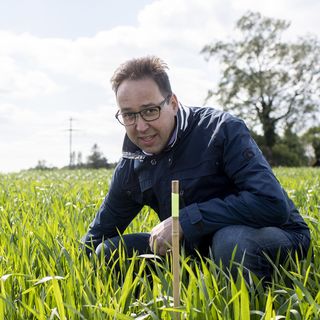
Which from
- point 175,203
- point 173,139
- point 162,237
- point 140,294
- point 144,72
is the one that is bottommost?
point 140,294

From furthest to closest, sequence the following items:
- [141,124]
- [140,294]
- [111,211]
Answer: [111,211] < [141,124] < [140,294]

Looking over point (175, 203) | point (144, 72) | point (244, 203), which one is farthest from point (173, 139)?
point (175, 203)

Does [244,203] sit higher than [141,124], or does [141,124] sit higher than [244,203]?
[141,124]

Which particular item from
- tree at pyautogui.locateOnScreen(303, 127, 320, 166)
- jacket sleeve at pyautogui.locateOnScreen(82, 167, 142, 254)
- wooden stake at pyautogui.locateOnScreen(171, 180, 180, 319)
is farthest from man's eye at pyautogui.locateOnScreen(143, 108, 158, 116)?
tree at pyautogui.locateOnScreen(303, 127, 320, 166)

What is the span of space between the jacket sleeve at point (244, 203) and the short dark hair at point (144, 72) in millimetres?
434

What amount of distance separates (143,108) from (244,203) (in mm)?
634

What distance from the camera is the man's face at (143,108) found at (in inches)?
96.0

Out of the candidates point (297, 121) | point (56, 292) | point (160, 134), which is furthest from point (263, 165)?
point (297, 121)

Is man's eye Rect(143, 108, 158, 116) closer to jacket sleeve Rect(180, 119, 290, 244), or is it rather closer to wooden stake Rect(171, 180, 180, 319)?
jacket sleeve Rect(180, 119, 290, 244)

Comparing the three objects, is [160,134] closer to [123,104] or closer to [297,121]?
[123,104]

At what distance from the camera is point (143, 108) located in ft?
8.00

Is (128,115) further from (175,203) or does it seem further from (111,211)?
(175,203)

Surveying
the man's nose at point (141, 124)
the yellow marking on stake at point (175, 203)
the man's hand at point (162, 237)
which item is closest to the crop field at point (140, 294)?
the man's hand at point (162, 237)

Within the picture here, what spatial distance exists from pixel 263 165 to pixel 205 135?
35 centimetres
